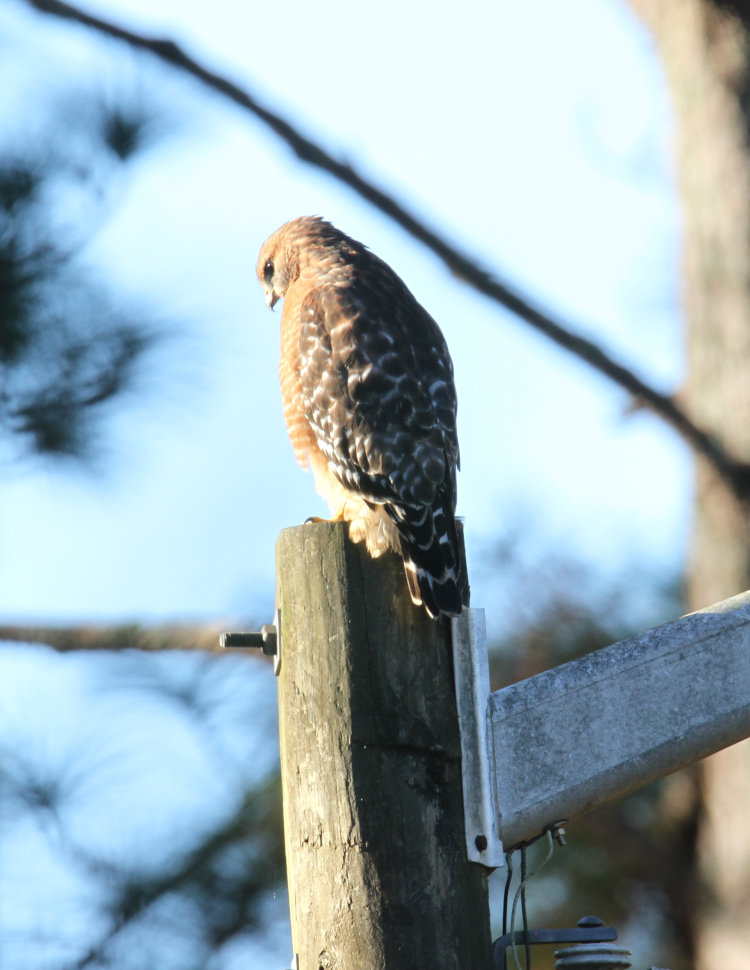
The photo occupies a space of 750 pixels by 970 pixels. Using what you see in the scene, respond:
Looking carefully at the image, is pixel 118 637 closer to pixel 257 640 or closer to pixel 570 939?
pixel 257 640

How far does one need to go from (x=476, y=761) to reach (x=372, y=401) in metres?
1.26

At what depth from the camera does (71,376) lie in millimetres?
4414

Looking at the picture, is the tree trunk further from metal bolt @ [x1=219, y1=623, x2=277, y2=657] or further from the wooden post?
the wooden post

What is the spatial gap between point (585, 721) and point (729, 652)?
0.29 meters

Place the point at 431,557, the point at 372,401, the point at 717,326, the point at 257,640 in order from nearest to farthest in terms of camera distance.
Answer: the point at 431,557 → the point at 257,640 → the point at 372,401 → the point at 717,326

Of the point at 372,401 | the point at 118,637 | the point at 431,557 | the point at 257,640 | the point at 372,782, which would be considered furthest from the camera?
the point at 118,637

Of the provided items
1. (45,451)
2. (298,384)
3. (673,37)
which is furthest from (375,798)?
(673,37)

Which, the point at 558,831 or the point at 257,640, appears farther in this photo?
the point at 257,640

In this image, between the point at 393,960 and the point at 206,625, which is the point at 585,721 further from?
the point at 206,625

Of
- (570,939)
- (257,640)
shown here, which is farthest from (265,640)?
(570,939)

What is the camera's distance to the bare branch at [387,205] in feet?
11.8

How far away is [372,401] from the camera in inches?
112

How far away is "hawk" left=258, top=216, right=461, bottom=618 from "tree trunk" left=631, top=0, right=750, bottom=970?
6.72 ft

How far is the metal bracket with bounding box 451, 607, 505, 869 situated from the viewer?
5.66ft
